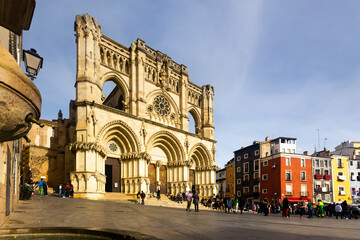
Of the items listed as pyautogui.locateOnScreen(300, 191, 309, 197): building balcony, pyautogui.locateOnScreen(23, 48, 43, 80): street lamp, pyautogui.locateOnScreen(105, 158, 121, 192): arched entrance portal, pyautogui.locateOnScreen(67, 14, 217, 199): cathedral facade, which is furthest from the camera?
pyautogui.locateOnScreen(300, 191, 309, 197): building balcony

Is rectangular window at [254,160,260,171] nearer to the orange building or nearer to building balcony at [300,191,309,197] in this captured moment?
→ the orange building

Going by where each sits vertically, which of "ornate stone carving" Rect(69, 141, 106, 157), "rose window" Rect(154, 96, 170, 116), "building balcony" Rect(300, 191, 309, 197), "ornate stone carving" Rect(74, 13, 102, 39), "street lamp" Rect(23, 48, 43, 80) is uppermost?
"ornate stone carving" Rect(74, 13, 102, 39)

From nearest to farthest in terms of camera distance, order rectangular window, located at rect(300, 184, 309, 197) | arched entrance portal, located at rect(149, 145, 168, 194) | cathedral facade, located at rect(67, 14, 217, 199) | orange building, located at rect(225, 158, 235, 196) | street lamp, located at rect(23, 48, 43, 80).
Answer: street lamp, located at rect(23, 48, 43, 80), cathedral facade, located at rect(67, 14, 217, 199), arched entrance portal, located at rect(149, 145, 168, 194), rectangular window, located at rect(300, 184, 309, 197), orange building, located at rect(225, 158, 235, 196)

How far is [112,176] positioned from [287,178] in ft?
97.1

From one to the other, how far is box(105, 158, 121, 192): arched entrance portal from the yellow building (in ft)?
126

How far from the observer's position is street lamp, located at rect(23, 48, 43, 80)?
7.91 meters

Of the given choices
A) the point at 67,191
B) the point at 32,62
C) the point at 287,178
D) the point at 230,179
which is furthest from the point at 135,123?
the point at 230,179

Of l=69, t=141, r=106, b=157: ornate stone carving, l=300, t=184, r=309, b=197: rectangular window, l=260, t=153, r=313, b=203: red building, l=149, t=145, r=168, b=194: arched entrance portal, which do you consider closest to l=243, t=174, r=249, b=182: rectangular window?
l=260, t=153, r=313, b=203: red building

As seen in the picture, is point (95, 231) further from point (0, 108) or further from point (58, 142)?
point (58, 142)

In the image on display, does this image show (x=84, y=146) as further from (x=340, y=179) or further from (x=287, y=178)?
(x=340, y=179)

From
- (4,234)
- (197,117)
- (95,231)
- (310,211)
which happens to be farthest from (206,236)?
(197,117)

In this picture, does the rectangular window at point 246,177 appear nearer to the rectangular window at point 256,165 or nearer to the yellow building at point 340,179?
the rectangular window at point 256,165

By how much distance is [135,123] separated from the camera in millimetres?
29984

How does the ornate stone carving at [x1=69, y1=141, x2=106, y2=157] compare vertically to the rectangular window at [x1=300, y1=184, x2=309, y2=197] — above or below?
above
